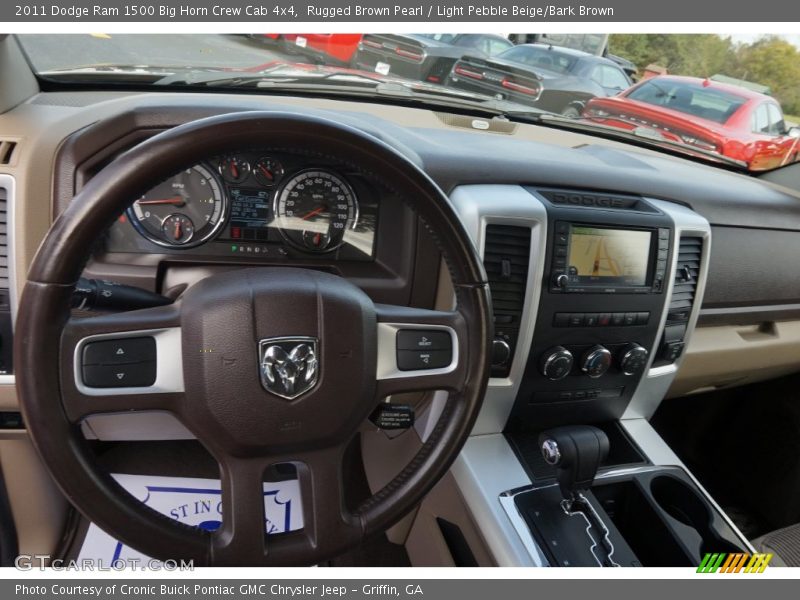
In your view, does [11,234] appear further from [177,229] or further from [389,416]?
[389,416]

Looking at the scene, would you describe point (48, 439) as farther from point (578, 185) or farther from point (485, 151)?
point (578, 185)

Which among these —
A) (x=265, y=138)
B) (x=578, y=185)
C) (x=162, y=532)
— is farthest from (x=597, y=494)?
(x=265, y=138)

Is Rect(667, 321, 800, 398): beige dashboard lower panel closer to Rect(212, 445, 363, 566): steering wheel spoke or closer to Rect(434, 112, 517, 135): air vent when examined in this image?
Rect(434, 112, 517, 135): air vent

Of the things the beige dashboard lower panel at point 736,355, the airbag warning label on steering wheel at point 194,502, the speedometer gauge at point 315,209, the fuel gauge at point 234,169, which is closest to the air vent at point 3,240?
the fuel gauge at point 234,169

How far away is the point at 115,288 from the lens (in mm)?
988

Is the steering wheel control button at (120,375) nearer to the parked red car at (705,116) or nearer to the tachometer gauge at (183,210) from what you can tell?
the tachometer gauge at (183,210)

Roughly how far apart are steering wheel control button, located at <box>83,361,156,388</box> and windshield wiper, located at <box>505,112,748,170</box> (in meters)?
1.47

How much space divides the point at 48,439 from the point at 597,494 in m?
1.34

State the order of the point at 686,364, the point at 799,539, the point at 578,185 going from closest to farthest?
the point at 578,185, the point at 799,539, the point at 686,364

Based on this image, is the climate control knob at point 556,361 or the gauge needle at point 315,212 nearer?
the gauge needle at point 315,212

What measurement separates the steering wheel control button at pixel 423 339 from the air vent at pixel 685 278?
3.08ft

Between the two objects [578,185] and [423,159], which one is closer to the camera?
[423,159]

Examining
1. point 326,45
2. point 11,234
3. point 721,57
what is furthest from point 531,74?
point 11,234

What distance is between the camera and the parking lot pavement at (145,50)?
1.45m
